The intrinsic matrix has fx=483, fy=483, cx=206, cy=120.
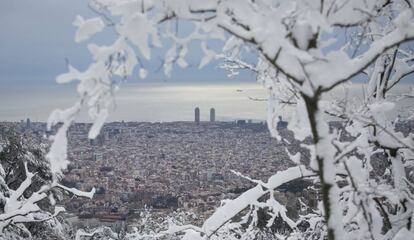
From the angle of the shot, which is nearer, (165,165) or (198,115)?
(165,165)

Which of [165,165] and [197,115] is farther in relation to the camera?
[197,115]

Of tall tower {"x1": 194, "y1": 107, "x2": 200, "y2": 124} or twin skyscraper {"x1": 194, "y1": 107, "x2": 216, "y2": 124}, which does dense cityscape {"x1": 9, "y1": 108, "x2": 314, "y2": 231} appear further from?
twin skyscraper {"x1": 194, "y1": 107, "x2": 216, "y2": 124}

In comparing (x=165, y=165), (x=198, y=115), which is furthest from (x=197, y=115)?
(x=165, y=165)

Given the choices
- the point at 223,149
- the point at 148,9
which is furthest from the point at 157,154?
the point at 148,9

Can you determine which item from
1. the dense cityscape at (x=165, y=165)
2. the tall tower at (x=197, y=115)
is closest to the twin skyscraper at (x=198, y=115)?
the tall tower at (x=197, y=115)

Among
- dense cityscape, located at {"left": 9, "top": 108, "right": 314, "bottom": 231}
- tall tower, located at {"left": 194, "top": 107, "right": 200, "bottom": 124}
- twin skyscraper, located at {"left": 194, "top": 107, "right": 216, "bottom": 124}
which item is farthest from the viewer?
tall tower, located at {"left": 194, "top": 107, "right": 200, "bottom": 124}

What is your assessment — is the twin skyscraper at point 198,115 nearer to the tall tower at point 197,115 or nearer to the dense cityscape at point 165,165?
the tall tower at point 197,115

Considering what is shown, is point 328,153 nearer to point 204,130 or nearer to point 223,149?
point 223,149

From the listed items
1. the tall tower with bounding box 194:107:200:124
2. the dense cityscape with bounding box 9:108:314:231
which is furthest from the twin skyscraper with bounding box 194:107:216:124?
the dense cityscape with bounding box 9:108:314:231

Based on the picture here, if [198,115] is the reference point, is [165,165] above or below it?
below

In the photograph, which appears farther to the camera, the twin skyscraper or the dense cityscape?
the twin skyscraper

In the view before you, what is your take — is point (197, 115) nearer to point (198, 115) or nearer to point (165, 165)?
point (198, 115)
